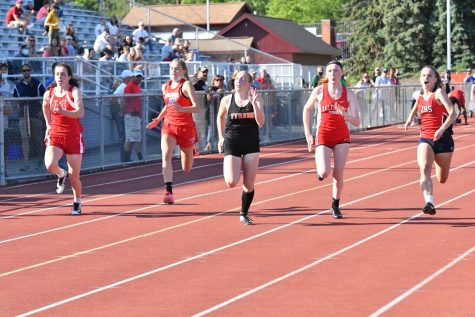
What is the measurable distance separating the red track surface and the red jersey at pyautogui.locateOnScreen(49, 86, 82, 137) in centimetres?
115

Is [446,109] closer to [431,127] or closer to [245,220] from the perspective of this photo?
[431,127]

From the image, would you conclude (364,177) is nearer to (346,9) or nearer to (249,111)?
(249,111)

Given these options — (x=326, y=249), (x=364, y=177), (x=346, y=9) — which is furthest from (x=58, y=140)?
(x=346, y=9)

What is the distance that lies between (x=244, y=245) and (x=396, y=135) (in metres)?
23.8

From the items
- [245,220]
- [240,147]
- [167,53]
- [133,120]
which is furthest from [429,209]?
[167,53]

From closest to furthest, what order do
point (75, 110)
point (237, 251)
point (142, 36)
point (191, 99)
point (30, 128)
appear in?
point (237, 251)
point (75, 110)
point (191, 99)
point (30, 128)
point (142, 36)

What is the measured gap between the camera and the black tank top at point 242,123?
562 inches

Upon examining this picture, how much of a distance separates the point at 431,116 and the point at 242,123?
7.96 ft

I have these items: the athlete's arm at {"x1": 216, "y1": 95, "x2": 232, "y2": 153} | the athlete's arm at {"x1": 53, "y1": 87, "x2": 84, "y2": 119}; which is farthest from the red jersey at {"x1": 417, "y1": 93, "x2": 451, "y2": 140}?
the athlete's arm at {"x1": 53, "y1": 87, "x2": 84, "y2": 119}

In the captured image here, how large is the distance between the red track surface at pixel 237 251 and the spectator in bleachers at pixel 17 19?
13048mm

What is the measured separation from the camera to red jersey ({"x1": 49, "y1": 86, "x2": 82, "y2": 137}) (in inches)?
595

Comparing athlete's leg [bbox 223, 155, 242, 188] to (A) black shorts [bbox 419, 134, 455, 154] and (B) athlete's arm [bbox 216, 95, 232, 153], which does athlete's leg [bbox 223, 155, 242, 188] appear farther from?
(A) black shorts [bbox 419, 134, 455, 154]

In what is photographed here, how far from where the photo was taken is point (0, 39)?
3144cm

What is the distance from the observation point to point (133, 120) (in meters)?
23.9
